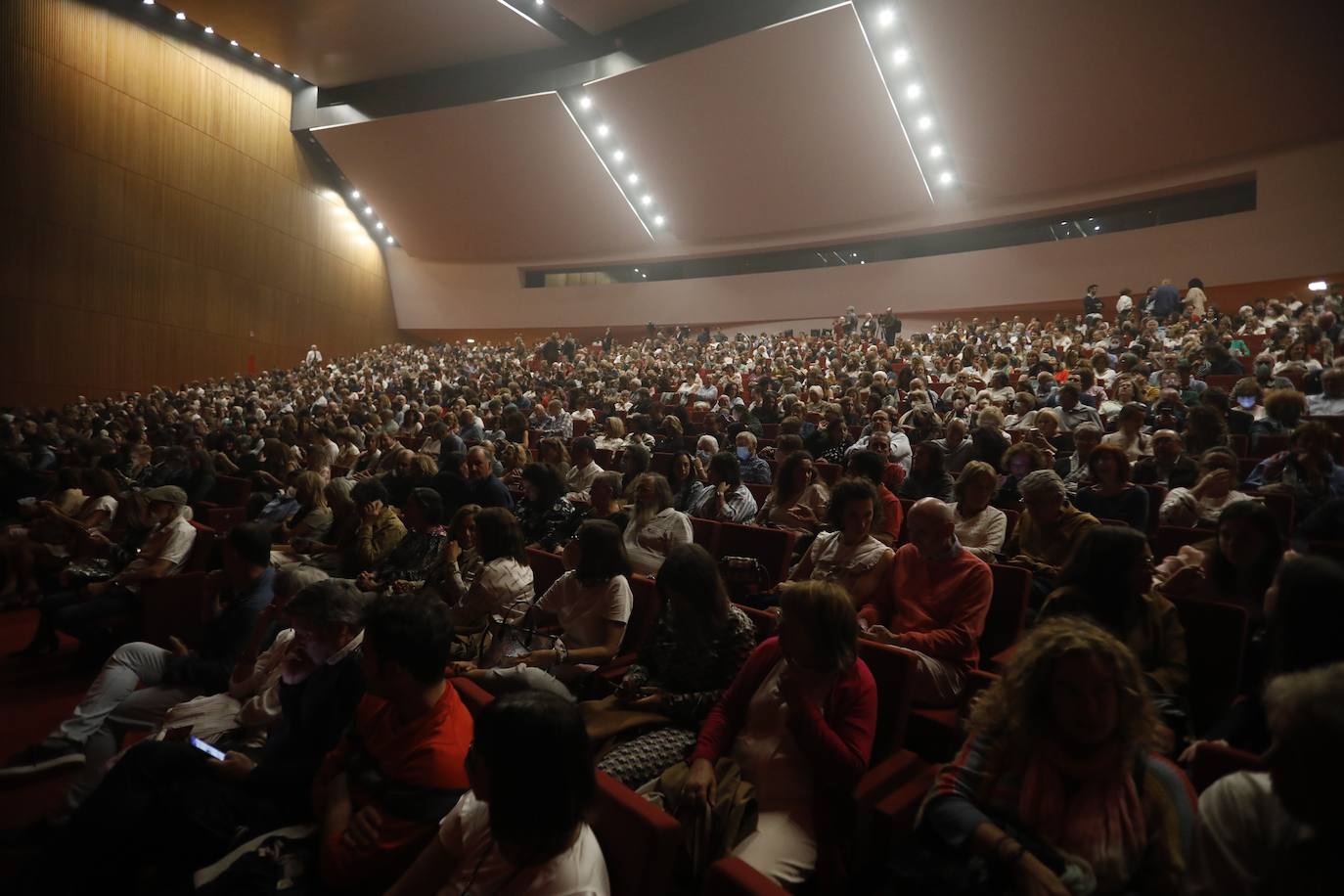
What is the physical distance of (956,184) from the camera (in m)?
17.3

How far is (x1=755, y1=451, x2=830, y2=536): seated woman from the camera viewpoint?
4.17 metres

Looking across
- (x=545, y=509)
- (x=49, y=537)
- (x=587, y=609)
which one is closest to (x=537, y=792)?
(x=587, y=609)

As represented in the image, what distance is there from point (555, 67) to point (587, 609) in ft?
59.8

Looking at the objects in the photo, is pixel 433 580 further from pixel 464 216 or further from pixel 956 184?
pixel 464 216

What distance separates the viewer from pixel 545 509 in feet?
15.5

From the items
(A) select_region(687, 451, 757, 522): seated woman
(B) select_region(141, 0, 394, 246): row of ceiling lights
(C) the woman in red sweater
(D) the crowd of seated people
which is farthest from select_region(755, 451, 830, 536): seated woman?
(B) select_region(141, 0, 394, 246): row of ceiling lights

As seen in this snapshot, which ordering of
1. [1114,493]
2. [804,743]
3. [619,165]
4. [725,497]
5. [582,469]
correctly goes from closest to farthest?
1. [804,743]
2. [1114,493]
3. [725,497]
4. [582,469]
5. [619,165]

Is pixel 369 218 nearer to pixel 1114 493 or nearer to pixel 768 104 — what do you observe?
pixel 768 104

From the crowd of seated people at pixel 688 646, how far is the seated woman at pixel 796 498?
0.07 feet

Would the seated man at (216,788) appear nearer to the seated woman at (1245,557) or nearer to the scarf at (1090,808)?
the scarf at (1090,808)

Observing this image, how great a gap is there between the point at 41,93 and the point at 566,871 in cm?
1828

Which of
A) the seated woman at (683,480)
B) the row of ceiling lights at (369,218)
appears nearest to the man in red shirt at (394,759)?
the seated woman at (683,480)

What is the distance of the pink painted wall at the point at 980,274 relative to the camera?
13508mm

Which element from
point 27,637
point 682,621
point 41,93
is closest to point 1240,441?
point 682,621
